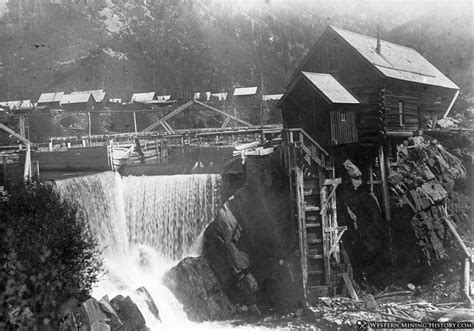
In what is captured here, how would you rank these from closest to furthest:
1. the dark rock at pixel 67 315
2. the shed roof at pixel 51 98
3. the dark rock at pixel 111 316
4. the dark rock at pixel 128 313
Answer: the dark rock at pixel 67 315 → the dark rock at pixel 111 316 → the dark rock at pixel 128 313 → the shed roof at pixel 51 98

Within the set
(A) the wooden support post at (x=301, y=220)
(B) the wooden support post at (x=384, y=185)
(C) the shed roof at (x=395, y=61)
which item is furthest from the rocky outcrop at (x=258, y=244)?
(C) the shed roof at (x=395, y=61)

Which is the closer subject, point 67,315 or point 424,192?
point 67,315

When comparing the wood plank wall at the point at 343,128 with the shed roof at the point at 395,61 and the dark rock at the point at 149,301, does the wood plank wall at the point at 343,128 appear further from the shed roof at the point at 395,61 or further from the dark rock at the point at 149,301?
the dark rock at the point at 149,301

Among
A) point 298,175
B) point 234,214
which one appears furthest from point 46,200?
point 298,175

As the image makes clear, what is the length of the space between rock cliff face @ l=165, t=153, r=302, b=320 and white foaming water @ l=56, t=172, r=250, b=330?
1.82 metres

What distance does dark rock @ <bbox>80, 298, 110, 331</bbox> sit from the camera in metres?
14.8

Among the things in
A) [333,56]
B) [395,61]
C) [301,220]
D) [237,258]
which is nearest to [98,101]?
Answer: [333,56]

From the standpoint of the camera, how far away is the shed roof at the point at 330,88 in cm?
2173

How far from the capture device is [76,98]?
5878 cm

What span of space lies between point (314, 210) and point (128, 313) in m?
10.1

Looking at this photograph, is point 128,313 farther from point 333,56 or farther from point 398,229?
point 333,56

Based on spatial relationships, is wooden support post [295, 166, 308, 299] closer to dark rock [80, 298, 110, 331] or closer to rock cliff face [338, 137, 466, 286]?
rock cliff face [338, 137, 466, 286]

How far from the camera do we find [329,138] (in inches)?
872

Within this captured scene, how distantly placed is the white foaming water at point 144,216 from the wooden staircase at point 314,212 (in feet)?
18.6
